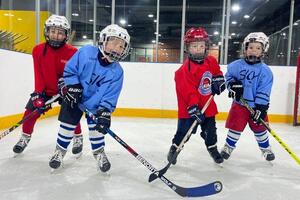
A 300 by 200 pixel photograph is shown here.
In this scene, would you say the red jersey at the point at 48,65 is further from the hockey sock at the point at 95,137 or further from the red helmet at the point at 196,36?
the red helmet at the point at 196,36

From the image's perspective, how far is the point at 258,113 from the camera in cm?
210

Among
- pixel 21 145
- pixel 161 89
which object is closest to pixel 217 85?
pixel 21 145

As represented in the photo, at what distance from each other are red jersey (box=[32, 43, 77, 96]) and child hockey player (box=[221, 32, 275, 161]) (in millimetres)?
1118

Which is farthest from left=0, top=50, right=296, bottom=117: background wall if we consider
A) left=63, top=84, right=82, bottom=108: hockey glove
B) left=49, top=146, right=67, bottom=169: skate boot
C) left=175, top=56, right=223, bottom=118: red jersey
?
left=63, top=84, right=82, bottom=108: hockey glove

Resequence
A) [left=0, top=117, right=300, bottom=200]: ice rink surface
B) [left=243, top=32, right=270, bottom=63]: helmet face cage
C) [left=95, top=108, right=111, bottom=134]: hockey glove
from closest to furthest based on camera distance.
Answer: [left=0, top=117, right=300, bottom=200]: ice rink surface
[left=95, top=108, right=111, bottom=134]: hockey glove
[left=243, top=32, right=270, bottom=63]: helmet face cage

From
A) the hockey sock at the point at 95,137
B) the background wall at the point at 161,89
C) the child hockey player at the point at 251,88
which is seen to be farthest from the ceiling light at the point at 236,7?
the hockey sock at the point at 95,137

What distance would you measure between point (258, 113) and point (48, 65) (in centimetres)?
139

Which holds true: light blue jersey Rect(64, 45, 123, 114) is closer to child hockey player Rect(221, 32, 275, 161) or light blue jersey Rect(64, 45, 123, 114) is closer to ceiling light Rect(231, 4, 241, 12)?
child hockey player Rect(221, 32, 275, 161)

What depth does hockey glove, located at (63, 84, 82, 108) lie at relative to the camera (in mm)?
1777

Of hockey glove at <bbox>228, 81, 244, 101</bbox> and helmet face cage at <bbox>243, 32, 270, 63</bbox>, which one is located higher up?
helmet face cage at <bbox>243, 32, 270, 63</bbox>

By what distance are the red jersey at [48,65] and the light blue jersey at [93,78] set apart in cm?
38

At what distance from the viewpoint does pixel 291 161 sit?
7.69 feet

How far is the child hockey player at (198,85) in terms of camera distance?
6.61ft

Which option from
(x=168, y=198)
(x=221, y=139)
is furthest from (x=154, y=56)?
(x=168, y=198)
